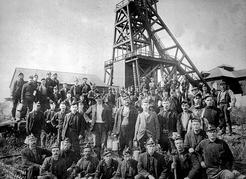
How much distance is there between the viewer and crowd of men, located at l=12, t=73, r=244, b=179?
454cm

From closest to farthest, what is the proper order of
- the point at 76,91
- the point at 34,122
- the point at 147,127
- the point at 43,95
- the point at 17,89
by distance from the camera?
1. the point at 147,127
2. the point at 34,122
3. the point at 17,89
4. the point at 43,95
5. the point at 76,91

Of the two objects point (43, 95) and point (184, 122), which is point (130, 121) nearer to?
point (184, 122)

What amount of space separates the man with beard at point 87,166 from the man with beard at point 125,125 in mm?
1669

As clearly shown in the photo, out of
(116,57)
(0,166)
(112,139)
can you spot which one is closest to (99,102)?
(112,139)

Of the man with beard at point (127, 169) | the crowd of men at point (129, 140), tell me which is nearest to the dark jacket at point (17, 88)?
the crowd of men at point (129, 140)

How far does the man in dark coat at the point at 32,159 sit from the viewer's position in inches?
198

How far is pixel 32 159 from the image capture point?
5312 mm

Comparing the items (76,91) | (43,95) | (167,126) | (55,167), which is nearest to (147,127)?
(167,126)

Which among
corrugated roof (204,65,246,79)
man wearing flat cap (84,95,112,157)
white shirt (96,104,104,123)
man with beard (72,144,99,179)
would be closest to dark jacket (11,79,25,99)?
man wearing flat cap (84,95,112,157)

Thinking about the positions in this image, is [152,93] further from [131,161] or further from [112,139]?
[131,161]

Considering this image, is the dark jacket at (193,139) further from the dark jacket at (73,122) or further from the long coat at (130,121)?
the dark jacket at (73,122)

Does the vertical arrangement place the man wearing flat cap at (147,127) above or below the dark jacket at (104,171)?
above

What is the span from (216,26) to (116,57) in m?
13.7

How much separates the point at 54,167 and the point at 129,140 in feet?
8.27
